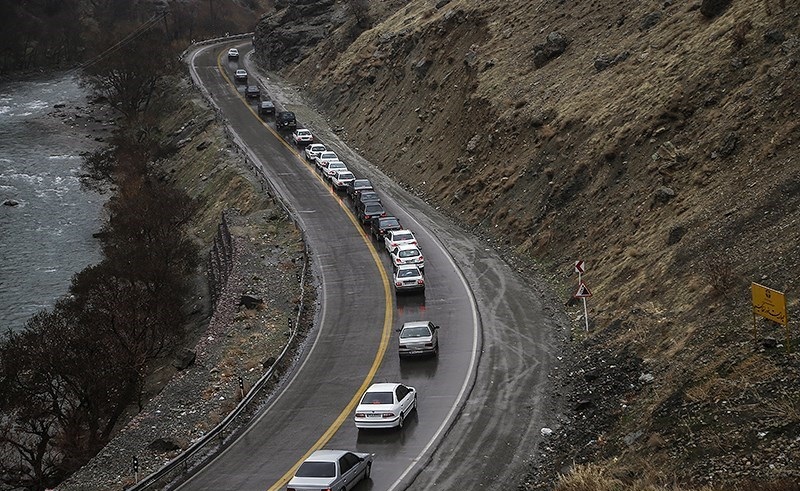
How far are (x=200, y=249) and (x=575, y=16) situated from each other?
29.5 meters

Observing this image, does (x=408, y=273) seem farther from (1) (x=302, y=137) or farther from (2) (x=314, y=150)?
(1) (x=302, y=137)

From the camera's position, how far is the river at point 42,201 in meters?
55.5

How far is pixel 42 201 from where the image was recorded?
73.2 meters

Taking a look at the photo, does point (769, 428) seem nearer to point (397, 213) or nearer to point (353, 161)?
point (397, 213)

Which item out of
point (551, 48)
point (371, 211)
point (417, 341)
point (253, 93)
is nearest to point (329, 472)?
point (417, 341)

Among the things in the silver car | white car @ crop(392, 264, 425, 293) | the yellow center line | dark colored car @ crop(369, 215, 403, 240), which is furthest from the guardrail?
dark colored car @ crop(369, 215, 403, 240)

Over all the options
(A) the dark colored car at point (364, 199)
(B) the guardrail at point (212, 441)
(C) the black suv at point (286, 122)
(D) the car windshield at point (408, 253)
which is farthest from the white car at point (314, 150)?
(B) the guardrail at point (212, 441)

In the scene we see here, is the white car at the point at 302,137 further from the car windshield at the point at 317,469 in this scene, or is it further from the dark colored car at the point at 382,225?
the car windshield at the point at 317,469

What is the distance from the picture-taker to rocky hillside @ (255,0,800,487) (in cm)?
2072

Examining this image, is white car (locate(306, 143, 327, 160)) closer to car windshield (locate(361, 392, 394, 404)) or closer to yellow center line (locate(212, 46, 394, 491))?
yellow center line (locate(212, 46, 394, 491))

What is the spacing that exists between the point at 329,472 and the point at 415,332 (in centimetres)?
1047

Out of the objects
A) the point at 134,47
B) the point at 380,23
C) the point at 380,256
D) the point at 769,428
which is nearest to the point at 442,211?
the point at 380,256

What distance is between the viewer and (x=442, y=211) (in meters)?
51.3

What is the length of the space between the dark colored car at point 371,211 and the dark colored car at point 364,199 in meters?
0.44
